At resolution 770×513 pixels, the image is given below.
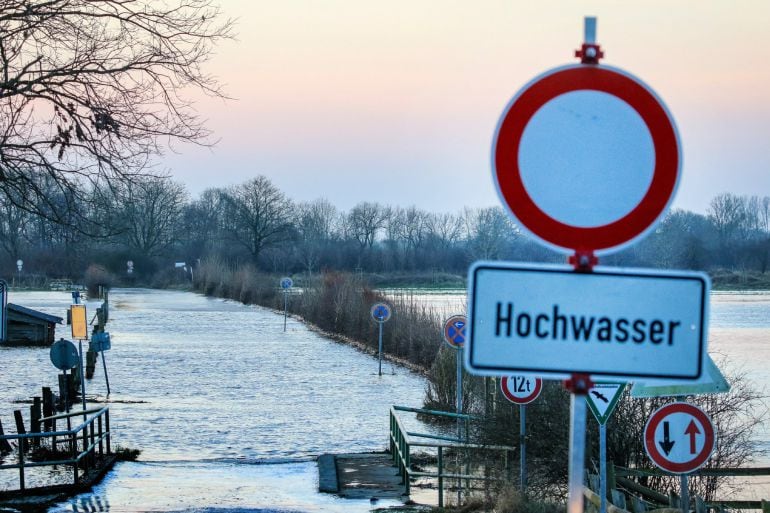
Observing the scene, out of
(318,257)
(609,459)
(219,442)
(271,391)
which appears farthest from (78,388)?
(318,257)

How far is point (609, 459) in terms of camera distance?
48.8 ft

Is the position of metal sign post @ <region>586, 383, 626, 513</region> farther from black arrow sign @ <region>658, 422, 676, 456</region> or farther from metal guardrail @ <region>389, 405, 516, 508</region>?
metal guardrail @ <region>389, 405, 516, 508</region>

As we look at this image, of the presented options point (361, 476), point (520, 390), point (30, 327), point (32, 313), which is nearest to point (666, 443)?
point (520, 390)

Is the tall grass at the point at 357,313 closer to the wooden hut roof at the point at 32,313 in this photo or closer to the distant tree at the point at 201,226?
the wooden hut roof at the point at 32,313

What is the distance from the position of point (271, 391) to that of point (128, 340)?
20.4 metres

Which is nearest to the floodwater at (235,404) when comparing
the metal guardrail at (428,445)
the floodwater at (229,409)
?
the floodwater at (229,409)

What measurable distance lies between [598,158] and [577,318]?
0.51 meters

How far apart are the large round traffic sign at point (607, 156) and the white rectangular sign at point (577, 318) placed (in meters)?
0.15

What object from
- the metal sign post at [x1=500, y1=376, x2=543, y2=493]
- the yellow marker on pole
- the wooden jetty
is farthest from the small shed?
the metal sign post at [x1=500, y1=376, x2=543, y2=493]

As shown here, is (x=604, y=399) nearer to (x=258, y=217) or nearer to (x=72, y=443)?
(x=72, y=443)

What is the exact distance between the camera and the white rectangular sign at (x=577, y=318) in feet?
11.9

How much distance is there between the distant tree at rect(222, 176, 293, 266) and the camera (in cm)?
12531

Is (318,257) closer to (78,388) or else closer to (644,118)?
(78,388)

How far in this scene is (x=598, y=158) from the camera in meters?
3.69
